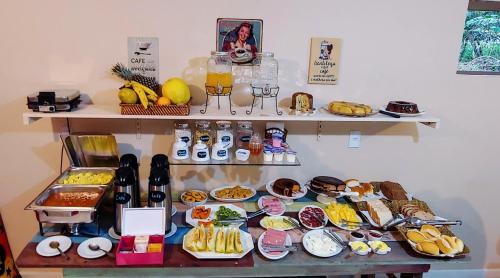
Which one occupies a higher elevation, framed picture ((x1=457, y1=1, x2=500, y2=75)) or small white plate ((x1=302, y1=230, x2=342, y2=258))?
framed picture ((x1=457, y1=1, x2=500, y2=75))

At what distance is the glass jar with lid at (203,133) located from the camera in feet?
6.24

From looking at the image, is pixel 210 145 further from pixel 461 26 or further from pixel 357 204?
pixel 461 26

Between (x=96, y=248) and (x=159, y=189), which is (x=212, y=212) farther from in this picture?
(x=96, y=248)

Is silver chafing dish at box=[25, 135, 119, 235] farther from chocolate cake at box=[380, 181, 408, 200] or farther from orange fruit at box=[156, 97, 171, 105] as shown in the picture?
chocolate cake at box=[380, 181, 408, 200]

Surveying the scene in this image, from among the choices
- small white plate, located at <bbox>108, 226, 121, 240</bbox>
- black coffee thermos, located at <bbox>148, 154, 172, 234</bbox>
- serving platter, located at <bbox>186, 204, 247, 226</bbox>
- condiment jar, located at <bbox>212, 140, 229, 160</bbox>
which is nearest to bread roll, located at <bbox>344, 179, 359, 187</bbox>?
serving platter, located at <bbox>186, 204, 247, 226</bbox>

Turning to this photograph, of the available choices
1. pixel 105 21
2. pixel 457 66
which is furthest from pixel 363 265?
pixel 105 21

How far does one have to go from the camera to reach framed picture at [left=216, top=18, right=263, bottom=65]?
6.15ft

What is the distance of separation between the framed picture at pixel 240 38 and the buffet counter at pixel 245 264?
3.09 feet

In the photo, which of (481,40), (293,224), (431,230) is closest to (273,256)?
(293,224)

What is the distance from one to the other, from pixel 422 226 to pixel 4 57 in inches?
89.6

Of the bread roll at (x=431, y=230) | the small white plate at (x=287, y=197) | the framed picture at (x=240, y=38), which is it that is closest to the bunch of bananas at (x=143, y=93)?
the framed picture at (x=240, y=38)

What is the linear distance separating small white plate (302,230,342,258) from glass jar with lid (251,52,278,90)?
80 centimetres

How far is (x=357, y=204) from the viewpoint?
196cm

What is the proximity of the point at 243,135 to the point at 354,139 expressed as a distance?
2.28 ft
